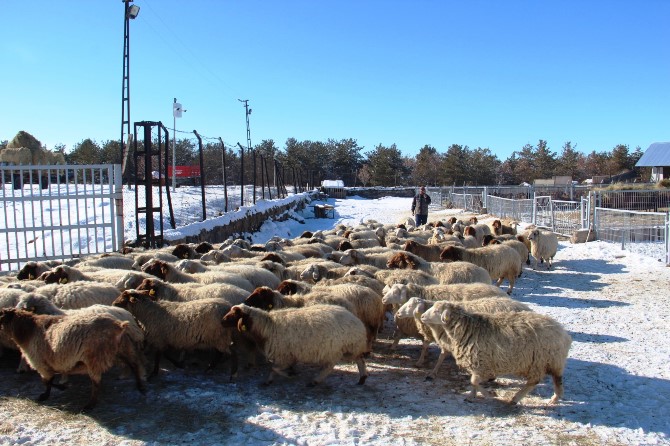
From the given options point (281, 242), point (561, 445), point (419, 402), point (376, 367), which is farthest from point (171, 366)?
point (281, 242)

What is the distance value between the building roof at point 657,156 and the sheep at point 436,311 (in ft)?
195

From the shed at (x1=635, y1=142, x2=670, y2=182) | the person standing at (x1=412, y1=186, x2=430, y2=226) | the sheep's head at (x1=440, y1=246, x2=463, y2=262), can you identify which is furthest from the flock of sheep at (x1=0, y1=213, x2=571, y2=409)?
the shed at (x1=635, y1=142, x2=670, y2=182)

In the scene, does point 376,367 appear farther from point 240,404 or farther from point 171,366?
point 171,366

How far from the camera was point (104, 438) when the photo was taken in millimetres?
4523

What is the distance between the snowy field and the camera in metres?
4.60

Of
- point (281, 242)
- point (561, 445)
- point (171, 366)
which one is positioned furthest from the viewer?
point (281, 242)

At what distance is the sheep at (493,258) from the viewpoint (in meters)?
10.7

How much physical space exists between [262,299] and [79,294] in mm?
2327

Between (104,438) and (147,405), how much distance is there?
28.5 inches

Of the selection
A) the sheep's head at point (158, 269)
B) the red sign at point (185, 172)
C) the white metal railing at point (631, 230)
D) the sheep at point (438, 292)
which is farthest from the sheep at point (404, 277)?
the red sign at point (185, 172)

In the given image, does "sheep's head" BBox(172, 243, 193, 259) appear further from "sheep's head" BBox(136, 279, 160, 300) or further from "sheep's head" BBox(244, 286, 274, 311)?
"sheep's head" BBox(244, 286, 274, 311)

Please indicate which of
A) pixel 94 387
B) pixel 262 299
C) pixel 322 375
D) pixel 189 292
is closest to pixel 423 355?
pixel 322 375

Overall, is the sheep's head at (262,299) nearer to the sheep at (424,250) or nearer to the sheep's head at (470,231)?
the sheep at (424,250)

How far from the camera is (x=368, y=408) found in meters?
5.21
